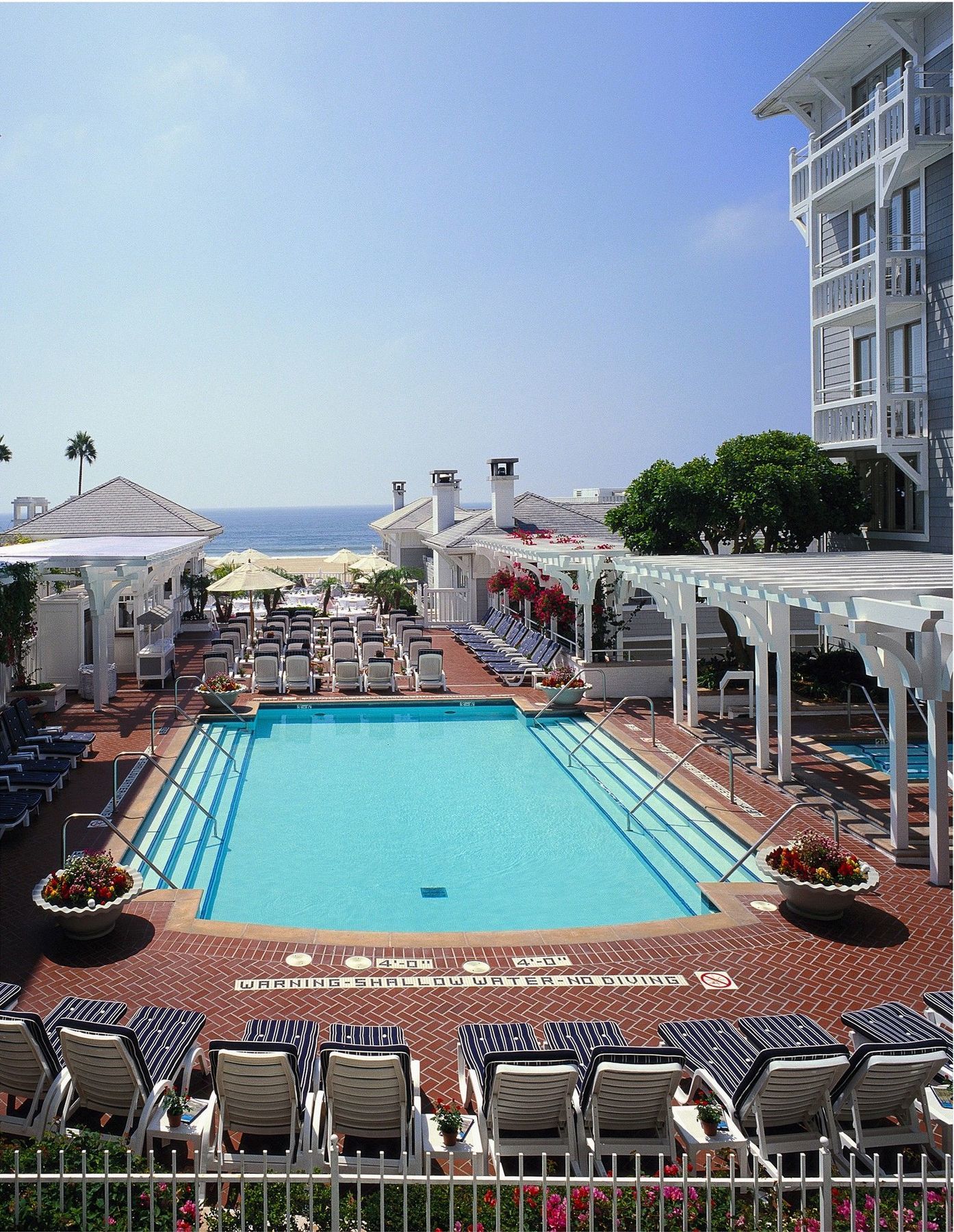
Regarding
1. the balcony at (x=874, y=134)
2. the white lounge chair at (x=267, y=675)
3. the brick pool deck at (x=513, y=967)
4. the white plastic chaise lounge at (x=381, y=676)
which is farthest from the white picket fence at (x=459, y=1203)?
the balcony at (x=874, y=134)

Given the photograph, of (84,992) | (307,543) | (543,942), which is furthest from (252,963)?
(307,543)

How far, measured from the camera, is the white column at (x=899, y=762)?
33.4ft

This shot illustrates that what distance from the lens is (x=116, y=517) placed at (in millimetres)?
28828

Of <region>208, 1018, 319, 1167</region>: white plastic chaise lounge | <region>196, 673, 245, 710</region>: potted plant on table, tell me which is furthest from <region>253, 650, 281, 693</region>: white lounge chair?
<region>208, 1018, 319, 1167</region>: white plastic chaise lounge

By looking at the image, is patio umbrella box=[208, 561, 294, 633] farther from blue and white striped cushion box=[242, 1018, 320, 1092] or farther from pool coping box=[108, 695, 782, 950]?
blue and white striped cushion box=[242, 1018, 320, 1092]

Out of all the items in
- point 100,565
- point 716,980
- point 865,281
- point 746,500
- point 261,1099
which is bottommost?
point 716,980

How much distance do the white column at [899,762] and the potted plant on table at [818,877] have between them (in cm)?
157

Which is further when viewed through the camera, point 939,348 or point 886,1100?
point 939,348

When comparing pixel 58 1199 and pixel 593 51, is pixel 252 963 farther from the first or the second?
pixel 593 51

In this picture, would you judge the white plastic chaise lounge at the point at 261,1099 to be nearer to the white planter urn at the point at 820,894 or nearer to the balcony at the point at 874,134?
the white planter urn at the point at 820,894

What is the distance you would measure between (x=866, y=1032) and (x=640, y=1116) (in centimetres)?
190

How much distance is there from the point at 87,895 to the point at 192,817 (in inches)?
182

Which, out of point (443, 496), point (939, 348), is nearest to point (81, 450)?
point (443, 496)

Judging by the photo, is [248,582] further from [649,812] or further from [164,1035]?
[164,1035]
